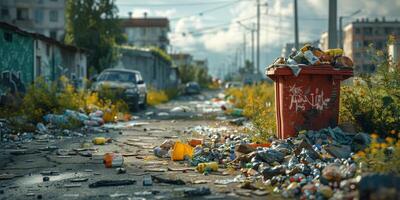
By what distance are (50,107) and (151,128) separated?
3.00m

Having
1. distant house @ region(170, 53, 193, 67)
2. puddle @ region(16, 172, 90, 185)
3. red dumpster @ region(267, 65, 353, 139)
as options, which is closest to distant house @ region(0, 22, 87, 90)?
puddle @ region(16, 172, 90, 185)

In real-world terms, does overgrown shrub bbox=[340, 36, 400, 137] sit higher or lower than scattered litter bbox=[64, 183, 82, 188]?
higher

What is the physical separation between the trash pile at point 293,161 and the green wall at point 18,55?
35.0 ft

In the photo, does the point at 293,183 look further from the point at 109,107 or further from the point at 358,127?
the point at 109,107

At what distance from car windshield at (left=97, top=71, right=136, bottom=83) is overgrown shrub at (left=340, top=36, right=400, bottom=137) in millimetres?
15622

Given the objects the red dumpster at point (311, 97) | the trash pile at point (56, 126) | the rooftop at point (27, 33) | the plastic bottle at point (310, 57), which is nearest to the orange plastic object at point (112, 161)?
the red dumpster at point (311, 97)

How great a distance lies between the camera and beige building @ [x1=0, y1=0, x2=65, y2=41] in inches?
2899

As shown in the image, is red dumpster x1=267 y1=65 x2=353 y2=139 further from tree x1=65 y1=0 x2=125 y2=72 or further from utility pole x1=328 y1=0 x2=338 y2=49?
tree x1=65 y1=0 x2=125 y2=72

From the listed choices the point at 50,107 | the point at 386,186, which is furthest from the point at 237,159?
the point at 50,107

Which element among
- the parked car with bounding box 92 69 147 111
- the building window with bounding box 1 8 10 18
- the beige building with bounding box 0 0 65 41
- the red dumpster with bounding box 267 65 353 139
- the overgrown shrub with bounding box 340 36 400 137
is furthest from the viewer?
the beige building with bounding box 0 0 65 41

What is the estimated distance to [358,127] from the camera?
9508mm

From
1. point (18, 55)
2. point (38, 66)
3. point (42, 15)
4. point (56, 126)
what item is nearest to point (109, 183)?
point (56, 126)

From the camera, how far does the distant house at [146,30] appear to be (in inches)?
4245

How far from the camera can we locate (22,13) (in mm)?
74750
